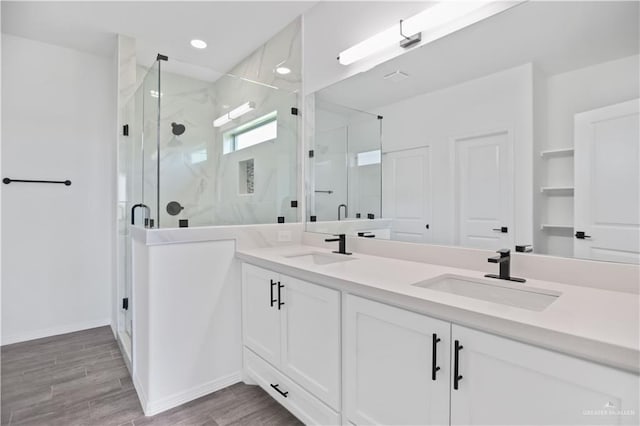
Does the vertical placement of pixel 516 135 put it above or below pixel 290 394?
above

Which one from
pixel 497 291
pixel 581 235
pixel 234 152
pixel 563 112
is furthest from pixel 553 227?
pixel 234 152

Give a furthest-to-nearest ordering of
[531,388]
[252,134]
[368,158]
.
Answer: [252,134], [368,158], [531,388]

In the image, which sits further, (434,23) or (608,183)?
(434,23)

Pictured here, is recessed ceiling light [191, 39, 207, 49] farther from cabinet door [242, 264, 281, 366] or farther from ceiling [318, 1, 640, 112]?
cabinet door [242, 264, 281, 366]

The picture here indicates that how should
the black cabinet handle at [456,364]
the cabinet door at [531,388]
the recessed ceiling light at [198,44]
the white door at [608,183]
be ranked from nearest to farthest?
1. the cabinet door at [531,388]
2. the black cabinet handle at [456,364]
3. the white door at [608,183]
4. the recessed ceiling light at [198,44]

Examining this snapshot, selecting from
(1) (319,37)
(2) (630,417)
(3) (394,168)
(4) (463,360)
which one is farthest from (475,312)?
(1) (319,37)

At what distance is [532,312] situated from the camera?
0.88 metres

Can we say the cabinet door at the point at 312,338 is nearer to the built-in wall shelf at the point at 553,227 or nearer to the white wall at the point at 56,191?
the built-in wall shelf at the point at 553,227

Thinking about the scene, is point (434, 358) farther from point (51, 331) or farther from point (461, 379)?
point (51, 331)

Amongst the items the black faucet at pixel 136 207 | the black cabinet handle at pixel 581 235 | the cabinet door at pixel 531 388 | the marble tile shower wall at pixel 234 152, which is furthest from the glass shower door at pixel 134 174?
the black cabinet handle at pixel 581 235

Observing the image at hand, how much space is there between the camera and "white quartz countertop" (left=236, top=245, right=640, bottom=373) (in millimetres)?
725

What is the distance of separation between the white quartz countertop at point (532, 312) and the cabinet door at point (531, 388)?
34 millimetres

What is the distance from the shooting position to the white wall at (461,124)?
1.36 m

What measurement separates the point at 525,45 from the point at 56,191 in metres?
3.81
